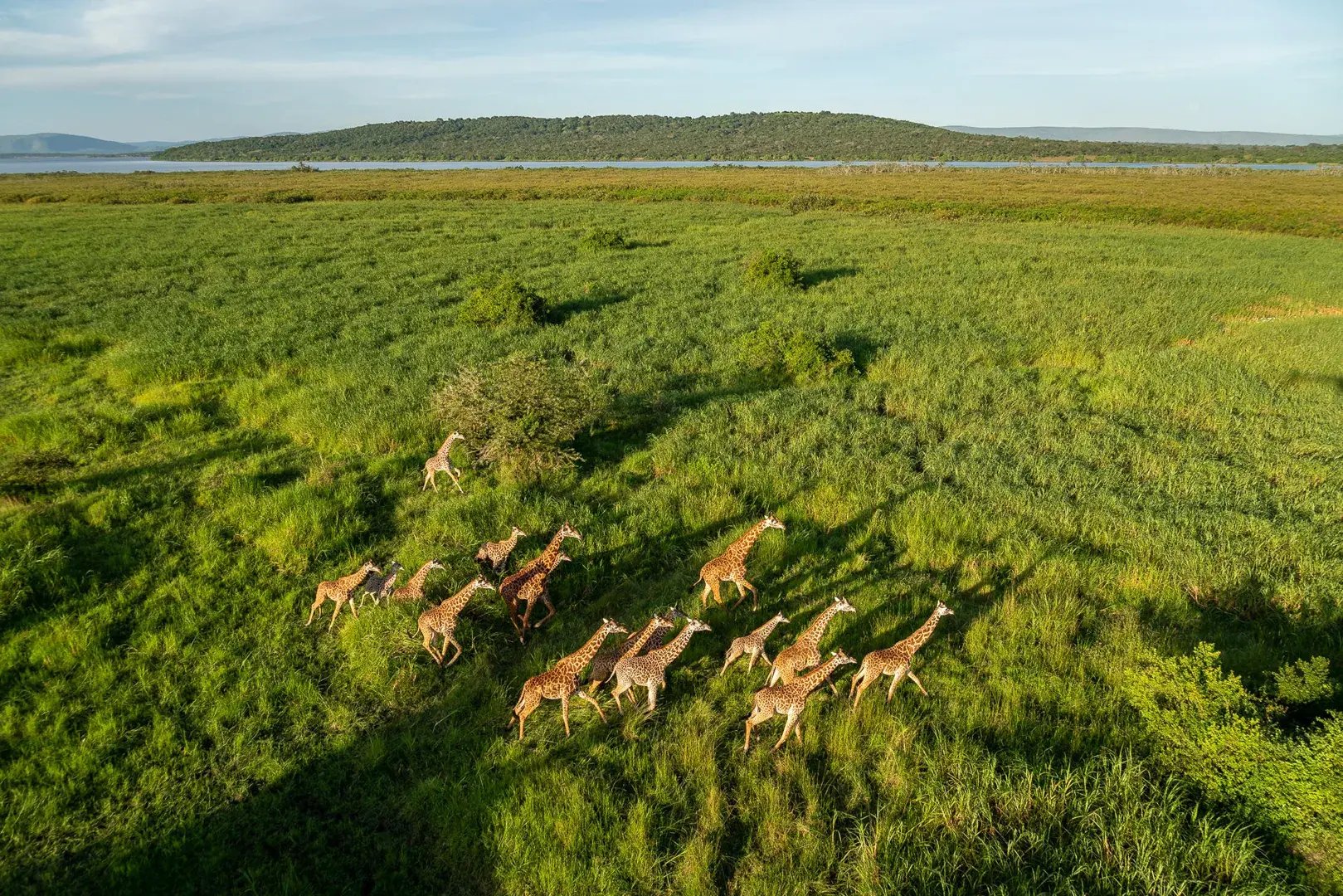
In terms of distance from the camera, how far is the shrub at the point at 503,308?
17.5 metres

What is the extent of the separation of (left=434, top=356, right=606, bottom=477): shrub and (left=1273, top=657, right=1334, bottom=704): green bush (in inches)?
314

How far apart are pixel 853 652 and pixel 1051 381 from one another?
1109cm

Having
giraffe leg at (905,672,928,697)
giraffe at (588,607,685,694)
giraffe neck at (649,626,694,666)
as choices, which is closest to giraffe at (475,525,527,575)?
giraffe at (588,607,685,694)

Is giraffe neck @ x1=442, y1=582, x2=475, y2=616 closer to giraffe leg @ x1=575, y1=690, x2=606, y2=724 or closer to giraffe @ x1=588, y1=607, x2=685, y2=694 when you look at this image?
giraffe @ x1=588, y1=607, x2=685, y2=694

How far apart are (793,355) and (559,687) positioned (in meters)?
10.7

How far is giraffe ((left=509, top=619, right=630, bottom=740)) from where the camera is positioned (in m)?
4.95

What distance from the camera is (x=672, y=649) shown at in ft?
17.3

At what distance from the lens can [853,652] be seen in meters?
5.98

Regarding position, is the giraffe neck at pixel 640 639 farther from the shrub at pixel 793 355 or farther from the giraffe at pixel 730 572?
the shrub at pixel 793 355

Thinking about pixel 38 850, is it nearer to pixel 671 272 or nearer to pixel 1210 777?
pixel 1210 777

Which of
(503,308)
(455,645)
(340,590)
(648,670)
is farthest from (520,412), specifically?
(503,308)

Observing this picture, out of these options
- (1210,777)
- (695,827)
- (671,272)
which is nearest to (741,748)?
(695,827)

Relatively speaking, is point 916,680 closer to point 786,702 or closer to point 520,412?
point 786,702

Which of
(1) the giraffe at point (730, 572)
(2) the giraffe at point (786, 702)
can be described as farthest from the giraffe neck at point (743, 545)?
(2) the giraffe at point (786, 702)
